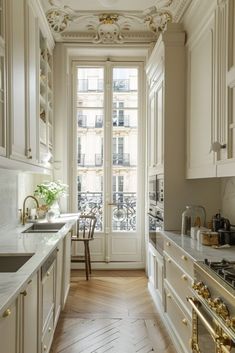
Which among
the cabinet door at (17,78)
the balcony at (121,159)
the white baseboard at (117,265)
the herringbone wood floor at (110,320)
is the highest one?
the cabinet door at (17,78)

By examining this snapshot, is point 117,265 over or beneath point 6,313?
beneath

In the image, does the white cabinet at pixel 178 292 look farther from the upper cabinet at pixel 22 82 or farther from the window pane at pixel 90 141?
the window pane at pixel 90 141

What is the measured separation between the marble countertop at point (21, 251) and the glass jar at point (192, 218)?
1.07 meters

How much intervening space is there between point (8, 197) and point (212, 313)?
2.13 metres

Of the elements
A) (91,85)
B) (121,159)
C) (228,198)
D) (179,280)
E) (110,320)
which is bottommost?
(110,320)

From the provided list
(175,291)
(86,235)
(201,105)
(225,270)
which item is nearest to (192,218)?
(175,291)

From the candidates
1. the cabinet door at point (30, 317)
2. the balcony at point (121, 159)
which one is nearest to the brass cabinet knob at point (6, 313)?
the cabinet door at point (30, 317)

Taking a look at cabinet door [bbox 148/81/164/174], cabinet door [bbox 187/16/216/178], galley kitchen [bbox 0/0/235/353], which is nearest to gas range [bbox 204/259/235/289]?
galley kitchen [bbox 0/0/235/353]

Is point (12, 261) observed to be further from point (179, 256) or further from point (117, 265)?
point (117, 265)

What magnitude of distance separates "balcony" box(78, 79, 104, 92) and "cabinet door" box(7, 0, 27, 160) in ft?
8.71

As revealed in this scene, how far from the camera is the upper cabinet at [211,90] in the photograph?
2.14 meters

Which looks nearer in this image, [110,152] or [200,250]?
[200,250]

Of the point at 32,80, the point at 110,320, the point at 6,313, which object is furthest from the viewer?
the point at 110,320

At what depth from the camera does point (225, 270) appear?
1.71m
